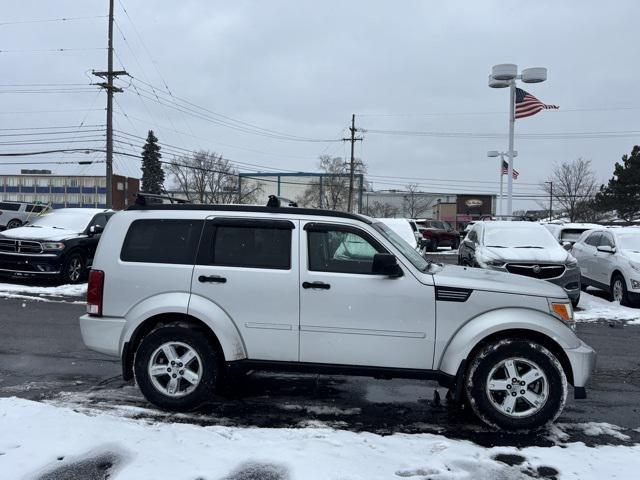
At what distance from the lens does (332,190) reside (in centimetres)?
7244

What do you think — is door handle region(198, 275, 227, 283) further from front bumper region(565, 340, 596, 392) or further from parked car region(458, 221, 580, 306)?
parked car region(458, 221, 580, 306)

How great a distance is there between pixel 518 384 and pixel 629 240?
29.7 feet

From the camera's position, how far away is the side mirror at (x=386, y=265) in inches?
169

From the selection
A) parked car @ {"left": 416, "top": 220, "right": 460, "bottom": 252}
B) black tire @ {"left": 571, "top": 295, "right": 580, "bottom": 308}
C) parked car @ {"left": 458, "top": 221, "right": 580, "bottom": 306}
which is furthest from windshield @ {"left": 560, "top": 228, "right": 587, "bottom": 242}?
parked car @ {"left": 416, "top": 220, "right": 460, "bottom": 252}

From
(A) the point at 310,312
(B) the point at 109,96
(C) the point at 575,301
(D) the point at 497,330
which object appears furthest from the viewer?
(B) the point at 109,96

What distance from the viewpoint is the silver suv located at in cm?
427

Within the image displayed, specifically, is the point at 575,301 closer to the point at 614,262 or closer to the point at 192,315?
the point at 614,262

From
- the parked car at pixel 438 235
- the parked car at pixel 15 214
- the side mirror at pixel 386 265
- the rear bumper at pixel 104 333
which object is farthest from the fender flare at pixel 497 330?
the parked car at pixel 15 214

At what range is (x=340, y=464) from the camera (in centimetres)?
356

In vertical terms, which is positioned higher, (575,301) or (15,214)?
(15,214)

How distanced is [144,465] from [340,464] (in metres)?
1.32

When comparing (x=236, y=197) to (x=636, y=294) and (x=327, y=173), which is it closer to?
(x=327, y=173)

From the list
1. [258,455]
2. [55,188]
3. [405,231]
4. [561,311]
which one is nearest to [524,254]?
[405,231]

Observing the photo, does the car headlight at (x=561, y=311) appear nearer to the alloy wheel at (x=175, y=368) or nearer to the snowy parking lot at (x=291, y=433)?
the snowy parking lot at (x=291, y=433)
